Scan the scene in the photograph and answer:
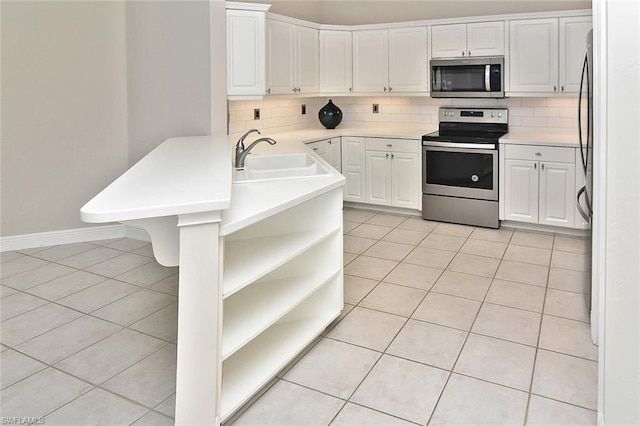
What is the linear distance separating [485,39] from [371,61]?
1.23 metres

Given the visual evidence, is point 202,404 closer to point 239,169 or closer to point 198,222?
point 198,222

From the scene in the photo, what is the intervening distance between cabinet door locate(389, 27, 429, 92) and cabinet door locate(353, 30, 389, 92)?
0.24 feet

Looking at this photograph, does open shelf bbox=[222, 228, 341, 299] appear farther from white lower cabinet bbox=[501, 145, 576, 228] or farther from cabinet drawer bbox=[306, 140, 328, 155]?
white lower cabinet bbox=[501, 145, 576, 228]

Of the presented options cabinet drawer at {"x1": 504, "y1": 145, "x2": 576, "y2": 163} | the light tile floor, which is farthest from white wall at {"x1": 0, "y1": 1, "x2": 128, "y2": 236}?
cabinet drawer at {"x1": 504, "y1": 145, "x2": 576, "y2": 163}

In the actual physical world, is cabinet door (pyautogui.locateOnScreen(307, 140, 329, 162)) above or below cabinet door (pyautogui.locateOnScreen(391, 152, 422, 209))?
above

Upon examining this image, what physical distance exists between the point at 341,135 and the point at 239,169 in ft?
8.47

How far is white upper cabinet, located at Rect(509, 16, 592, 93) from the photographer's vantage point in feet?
14.4

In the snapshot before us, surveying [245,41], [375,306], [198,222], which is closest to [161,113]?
[245,41]

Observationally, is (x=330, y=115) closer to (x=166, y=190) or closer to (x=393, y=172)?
(x=393, y=172)

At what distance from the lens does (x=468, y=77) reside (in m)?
4.90

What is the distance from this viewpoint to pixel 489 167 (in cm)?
469

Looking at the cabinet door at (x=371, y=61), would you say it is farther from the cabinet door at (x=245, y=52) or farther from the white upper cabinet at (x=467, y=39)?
the cabinet door at (x=245, y=52)

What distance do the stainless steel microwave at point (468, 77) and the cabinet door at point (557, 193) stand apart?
91cm

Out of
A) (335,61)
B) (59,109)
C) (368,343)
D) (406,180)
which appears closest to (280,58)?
(335,61)
